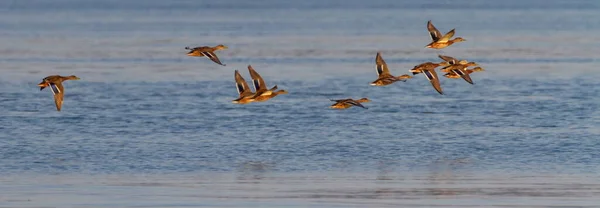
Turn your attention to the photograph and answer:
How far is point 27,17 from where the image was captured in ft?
214

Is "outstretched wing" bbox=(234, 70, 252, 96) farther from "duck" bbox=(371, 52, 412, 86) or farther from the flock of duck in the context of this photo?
"duck" bbox=(371, 52, 412, 86)

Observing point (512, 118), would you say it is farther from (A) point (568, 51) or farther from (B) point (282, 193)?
(A) point (568, 51)

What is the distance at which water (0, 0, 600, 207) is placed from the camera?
47.5 feet

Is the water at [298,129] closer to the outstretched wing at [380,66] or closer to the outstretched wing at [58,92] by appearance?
the outstretched wing at [58,92]

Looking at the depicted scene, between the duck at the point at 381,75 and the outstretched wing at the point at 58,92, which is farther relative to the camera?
the duck at the point at 381,75

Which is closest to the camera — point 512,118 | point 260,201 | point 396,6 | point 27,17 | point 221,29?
point 260,201

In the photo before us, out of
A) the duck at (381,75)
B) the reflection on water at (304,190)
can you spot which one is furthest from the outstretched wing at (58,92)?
the duck at (381,75)

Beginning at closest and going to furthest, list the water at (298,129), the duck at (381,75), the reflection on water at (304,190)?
the reflection on water at (304,190) → the water at (298,129) → the duck at (381,75)

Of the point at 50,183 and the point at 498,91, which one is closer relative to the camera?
the point at 50,183

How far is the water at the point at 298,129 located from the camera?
14.5 m

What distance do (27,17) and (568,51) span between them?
3310 centimetres

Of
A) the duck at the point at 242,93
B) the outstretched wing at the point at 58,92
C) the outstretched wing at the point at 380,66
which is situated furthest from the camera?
the outstretched wing at the point at 380,66

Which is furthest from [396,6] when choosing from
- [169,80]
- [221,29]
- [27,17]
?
[169,80]

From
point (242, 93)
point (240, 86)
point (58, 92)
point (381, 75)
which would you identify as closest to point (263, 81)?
point (240, 86)
